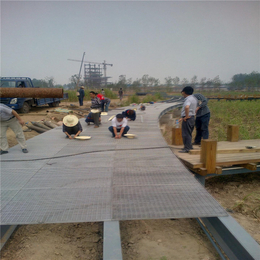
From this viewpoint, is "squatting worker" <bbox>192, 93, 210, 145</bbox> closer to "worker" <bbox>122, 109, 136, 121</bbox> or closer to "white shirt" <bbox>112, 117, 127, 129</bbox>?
"white shirt" <bbox>112, 117, 127, 129</bbox>

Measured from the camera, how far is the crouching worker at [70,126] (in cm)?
590

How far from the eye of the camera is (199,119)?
5.22 m

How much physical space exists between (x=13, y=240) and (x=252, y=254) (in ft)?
8.07

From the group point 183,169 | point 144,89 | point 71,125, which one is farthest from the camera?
point 144,89

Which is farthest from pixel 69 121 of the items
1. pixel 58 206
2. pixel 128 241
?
pixel 128 241

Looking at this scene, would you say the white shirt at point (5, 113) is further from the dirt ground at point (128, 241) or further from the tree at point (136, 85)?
the tree at point (136, 85)

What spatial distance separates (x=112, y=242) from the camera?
6.45 ft

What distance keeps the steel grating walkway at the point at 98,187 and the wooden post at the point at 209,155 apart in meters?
0.38

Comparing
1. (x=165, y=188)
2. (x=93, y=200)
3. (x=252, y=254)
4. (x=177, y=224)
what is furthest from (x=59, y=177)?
(x=252, y=254)

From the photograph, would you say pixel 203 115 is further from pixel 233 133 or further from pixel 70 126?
pixel 70 126

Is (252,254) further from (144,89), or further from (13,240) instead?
(144,89)

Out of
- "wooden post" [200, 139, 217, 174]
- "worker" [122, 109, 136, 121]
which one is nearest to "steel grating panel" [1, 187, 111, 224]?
"wooden post" [200, 139, 217, 174]

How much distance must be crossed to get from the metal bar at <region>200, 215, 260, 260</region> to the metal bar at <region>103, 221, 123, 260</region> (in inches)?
39.7

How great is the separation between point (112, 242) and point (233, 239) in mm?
1107
